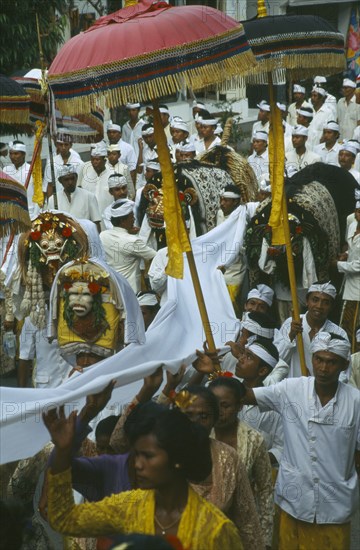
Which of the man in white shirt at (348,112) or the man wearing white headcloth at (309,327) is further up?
the man wearing white headcloth at (309,327)

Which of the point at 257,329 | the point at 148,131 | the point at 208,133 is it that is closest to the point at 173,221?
the point at 257,329

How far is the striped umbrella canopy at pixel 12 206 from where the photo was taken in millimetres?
8047

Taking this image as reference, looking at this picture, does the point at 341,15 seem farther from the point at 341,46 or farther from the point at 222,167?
the point at 341,46

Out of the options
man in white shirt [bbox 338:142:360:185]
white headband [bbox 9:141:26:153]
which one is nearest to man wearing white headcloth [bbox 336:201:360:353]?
man in white shirt [bbox 338:142:360:185]

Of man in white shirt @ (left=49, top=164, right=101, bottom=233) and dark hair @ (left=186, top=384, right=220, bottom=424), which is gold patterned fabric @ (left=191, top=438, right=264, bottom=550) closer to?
dark hair @ (left=186, top=384, right=220, bottom=424)

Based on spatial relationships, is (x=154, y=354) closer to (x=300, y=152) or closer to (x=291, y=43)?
(x=291, y=43)

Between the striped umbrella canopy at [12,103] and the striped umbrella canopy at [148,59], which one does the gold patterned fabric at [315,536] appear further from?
the striped umbrella canopy at [12,103]

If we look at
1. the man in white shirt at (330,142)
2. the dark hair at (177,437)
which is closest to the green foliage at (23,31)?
the man in white shirt at (330,142)

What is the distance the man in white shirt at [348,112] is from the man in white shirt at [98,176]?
6309mm

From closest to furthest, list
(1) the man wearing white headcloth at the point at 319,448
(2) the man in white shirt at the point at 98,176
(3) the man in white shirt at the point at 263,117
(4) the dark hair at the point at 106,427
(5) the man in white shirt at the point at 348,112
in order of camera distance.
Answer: (4) the dark hair at the point at 106,427, (1) the man wearing white headcloth at the point at 319,448, (2) the man in white shirt at the point at 98,176, (3) the man in white shirt at the point at 263,117, (5) the man in white shirt at the point at 348,112

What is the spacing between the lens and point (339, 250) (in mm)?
12258

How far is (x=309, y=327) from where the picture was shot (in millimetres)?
8633

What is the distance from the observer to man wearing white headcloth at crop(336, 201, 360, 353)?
11352 mm

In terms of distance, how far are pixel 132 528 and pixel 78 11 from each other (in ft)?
59.8
